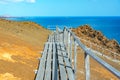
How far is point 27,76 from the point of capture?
868 centimetres

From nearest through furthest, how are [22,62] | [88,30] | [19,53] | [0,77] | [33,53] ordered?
1. [0,77]
2. [22,62]
3. [19,53]
4. [33,53]
5. [88,30]

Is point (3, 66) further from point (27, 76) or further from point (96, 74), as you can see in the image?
point (96, 74)

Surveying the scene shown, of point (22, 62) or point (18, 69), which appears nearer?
point (18, 69)

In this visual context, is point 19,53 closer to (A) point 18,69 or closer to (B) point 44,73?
(A) point 18,69

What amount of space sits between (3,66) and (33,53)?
366cm

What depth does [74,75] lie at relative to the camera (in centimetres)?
757

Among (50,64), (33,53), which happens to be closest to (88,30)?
(33,53)

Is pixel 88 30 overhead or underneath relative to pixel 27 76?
underneath

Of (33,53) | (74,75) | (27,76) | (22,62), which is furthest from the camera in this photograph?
(33,53)

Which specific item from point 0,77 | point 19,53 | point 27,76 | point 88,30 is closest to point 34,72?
point 27,76

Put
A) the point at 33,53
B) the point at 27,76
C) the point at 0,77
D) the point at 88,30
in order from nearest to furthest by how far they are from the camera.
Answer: the point at 0,77
the point at 27,76
the point at 33,53
the point at 88,30

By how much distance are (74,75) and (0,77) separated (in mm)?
2114

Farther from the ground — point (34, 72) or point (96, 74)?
point (34, 72)

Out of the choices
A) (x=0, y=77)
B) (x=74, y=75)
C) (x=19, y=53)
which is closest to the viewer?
(x=74, y=75)
